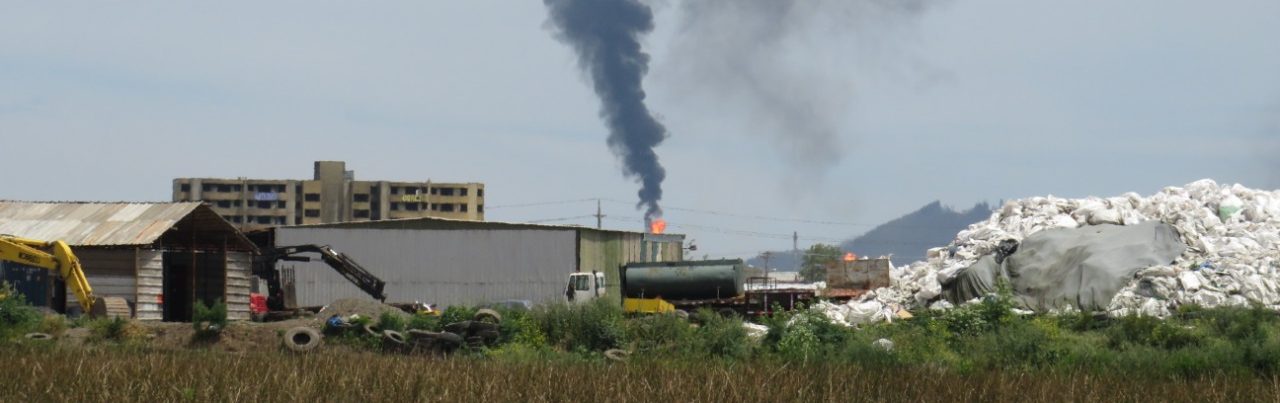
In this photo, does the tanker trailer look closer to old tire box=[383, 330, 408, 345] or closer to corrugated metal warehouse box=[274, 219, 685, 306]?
corrugated metal warehouse box=[274, 219, 685, 306]

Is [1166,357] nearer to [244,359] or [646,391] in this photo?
[646,391]

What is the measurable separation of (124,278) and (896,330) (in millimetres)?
23456

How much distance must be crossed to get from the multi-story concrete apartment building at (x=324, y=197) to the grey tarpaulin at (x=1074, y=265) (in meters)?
141

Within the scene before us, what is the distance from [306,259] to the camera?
51219 millimetres

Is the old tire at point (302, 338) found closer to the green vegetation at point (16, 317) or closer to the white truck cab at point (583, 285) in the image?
the green vegetation at point (16, 317)

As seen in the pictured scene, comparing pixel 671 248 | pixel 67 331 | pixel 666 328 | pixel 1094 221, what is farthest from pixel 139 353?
pixel 671 248

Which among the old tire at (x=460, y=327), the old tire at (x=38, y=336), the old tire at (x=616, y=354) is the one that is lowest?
the old tire at (x=616, y=354)

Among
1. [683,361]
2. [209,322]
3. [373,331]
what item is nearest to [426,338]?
[373,331]

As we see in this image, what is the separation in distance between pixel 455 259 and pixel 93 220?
848 inches

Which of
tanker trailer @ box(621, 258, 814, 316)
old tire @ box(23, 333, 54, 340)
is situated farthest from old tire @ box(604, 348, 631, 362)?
tanker trailer @ box(621, 258, 814, 316)

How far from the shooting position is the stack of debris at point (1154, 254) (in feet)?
137

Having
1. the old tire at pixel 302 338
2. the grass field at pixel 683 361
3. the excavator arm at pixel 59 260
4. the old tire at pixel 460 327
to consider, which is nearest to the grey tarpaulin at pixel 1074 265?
the grass field at pixel 683 361

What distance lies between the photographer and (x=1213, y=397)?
20.8 meters

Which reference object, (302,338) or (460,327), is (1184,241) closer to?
(460,327)
